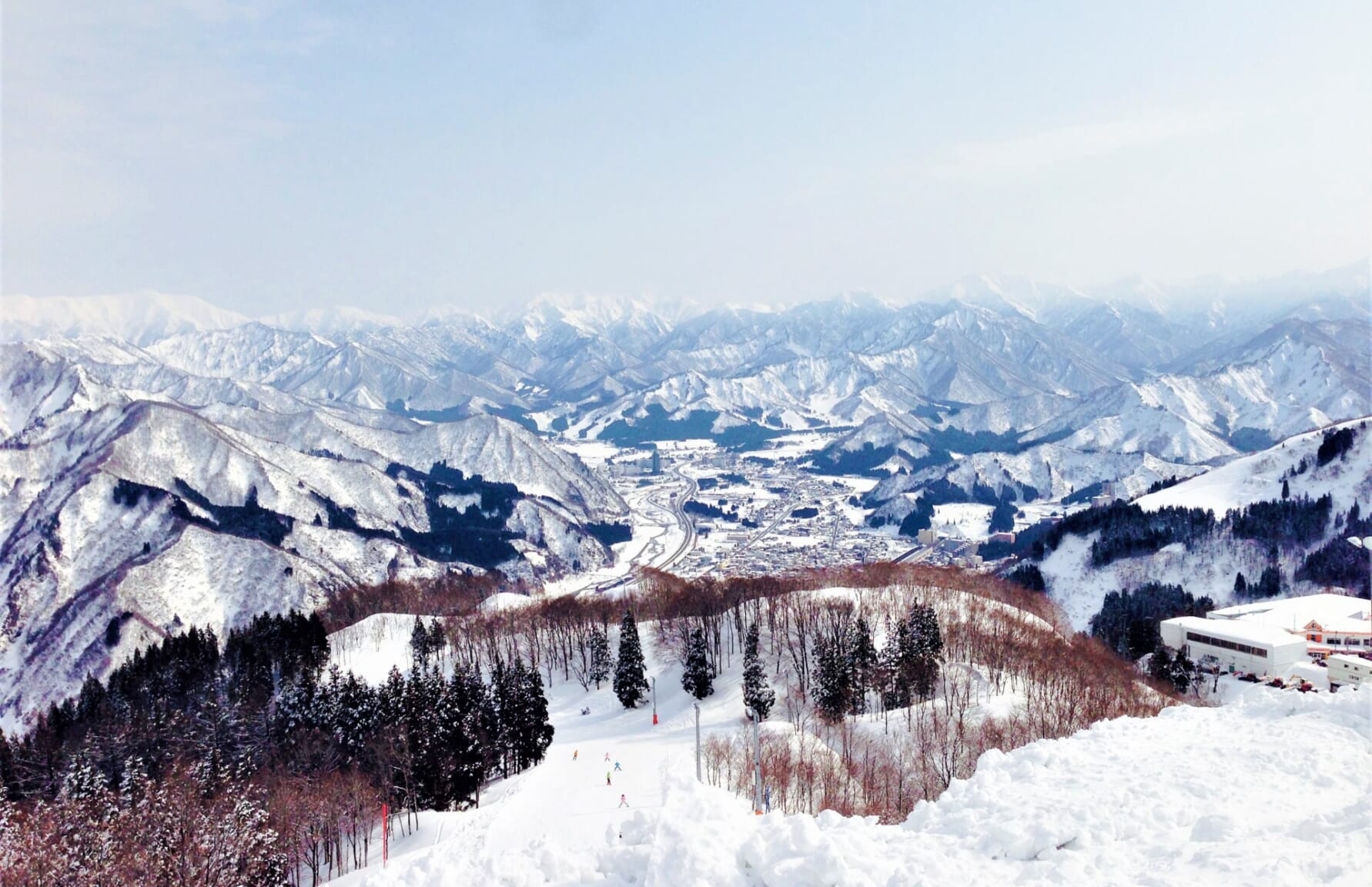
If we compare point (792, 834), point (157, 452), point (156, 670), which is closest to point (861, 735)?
point (792, 834)

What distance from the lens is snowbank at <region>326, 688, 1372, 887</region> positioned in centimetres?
1195

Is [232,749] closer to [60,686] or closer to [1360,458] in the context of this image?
[60,686]

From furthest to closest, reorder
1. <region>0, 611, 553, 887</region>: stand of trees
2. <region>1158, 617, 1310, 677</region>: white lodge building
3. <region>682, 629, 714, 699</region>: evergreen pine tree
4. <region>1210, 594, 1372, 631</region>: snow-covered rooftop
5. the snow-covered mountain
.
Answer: the snow-covered mountain → <region>1210, 594, 1372, 631</region>: snow-covered rooftop → <region>1158, 617, 1310, 677</region>: white lodge building → <region>682, 629, 714, 699</region>: evergreen pine tree → <region>0, 611, 553, 887</region>: stand of trees

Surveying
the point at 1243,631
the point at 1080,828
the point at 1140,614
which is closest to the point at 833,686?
the point at 1080,828

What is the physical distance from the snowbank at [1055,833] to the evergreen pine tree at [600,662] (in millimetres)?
43356

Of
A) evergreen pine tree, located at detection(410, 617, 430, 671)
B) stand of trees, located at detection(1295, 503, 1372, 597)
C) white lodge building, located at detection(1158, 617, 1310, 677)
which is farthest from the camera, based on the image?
stand of trees, located at detection(1295, 503, 1372, 597)

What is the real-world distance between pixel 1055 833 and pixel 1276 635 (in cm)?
5570

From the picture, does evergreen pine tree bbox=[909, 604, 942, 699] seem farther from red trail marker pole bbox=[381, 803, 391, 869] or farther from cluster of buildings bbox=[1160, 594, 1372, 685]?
red trail marker pole bbox=[381, 803, 391, 869]

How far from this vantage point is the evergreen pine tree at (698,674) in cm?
5316

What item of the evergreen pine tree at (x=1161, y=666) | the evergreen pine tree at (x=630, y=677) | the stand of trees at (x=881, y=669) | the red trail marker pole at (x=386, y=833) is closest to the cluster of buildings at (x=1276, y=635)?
the evergreen pine tree at (x=1161, y=666)

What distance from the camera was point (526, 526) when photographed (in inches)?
6663

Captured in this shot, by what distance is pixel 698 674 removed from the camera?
175 feet

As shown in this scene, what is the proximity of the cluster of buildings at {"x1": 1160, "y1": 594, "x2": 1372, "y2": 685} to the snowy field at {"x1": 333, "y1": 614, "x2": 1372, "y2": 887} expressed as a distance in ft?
133

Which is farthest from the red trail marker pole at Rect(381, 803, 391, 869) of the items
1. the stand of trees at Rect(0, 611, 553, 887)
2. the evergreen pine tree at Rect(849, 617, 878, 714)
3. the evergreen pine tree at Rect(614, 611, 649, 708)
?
the evergreen pine tree at Rect(849, 617, 878, 714)
